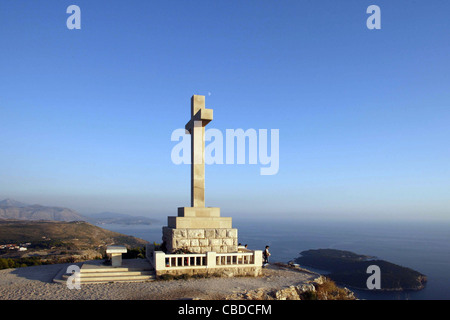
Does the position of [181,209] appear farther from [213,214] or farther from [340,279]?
[340,279]

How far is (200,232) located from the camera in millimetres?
11453

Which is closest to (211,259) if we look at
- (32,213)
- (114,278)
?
(114,278)

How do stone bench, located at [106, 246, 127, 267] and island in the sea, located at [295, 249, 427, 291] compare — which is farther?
island in the sea, located at [295, 249, 427, 291]

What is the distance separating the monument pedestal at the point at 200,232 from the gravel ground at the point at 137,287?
1.62 m

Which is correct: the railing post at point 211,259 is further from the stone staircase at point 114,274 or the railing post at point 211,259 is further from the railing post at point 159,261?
the stone staircase at point 114,274

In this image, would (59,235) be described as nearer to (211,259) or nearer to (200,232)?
(200,232)

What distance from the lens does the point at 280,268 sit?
1262 centimetres

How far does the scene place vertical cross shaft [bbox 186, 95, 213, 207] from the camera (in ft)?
40.0

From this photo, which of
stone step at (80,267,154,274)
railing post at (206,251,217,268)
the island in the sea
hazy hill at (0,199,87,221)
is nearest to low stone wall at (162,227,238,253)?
railing post at (206,251,217,268)

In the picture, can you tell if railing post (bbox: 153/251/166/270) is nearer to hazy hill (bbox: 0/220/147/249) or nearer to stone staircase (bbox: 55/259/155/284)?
stone staircase (bbox: 55/259/155/284)

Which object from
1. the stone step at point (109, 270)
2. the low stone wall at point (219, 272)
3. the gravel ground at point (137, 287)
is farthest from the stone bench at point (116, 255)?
the low stone wall at point (219, 272)

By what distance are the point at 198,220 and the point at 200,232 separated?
18.6 inches

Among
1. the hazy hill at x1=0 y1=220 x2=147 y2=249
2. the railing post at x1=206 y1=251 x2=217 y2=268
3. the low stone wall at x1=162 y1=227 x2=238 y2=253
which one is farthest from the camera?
the hazy hill at x1=0 y1=220 x2=147 y2=249
